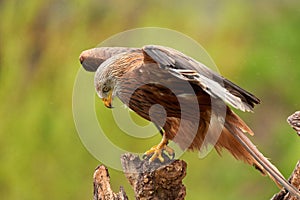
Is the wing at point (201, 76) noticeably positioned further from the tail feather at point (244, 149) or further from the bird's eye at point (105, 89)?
the bird's eye at point (105, 89)

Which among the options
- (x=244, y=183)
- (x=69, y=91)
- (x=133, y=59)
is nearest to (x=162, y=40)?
(x=69, y=91)

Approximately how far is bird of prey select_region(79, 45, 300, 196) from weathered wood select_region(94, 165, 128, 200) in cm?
17

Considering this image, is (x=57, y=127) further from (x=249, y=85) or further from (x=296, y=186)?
(x=296, y=186)

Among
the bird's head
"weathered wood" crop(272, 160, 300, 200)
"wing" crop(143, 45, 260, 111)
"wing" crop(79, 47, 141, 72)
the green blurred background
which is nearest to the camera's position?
"wing" crop(143, 45, 260, 111)

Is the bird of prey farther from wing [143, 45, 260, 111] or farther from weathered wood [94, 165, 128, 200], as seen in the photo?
weathered wood [94, 165, 128, 200]

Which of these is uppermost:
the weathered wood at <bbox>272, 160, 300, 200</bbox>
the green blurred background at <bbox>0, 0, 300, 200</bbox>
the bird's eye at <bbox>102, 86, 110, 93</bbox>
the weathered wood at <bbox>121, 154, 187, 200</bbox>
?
the green blurred background at <bbox>0, 0, 300, 200</bbox>

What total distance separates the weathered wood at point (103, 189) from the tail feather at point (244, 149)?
0.40m

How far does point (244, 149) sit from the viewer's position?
253cm

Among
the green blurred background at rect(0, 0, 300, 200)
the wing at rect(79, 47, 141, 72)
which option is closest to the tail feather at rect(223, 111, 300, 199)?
the wing at rect(79, 47, 141, 72)

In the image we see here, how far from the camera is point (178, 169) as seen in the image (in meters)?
2.38

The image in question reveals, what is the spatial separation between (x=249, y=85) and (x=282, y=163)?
501mm

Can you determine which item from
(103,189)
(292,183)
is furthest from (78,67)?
(292,183)

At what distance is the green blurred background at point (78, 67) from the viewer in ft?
14.3

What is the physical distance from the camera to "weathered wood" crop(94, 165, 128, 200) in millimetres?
2414
